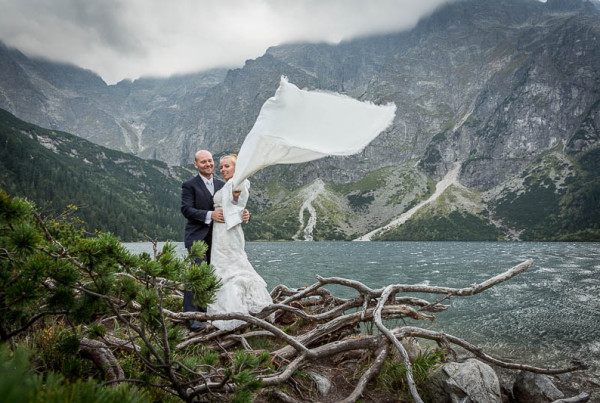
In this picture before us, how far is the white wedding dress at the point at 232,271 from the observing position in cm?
570

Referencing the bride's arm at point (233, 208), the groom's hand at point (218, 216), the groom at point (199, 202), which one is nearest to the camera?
the bride's arm at point (233, 208)

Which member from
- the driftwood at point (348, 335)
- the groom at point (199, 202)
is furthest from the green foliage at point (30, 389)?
the groom at point (199, 202)

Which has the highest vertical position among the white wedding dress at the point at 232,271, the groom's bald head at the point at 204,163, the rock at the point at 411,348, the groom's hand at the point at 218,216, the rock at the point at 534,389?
the groom's bald head at the point at 204,163

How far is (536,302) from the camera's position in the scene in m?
19.0

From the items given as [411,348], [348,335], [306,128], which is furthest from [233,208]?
[411,348]

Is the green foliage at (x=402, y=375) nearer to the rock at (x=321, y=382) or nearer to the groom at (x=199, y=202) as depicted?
the rock at (x=321, y=382)

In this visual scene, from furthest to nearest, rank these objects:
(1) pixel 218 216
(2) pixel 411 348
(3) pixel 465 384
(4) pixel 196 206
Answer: (4) pixel 196 206 → (1) pixel 218 216 → (2) pixel 411 348 → (3) pixel 465 384

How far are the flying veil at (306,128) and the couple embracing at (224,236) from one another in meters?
1.84

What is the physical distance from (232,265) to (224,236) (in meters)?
0.57

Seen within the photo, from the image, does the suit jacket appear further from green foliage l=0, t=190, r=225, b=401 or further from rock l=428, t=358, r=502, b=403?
rock l=428, t=358, r=502, b=403

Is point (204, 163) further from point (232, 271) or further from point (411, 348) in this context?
point (411, 348)

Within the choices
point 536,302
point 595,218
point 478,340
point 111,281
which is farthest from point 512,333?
point 595,218

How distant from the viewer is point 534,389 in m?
5.21

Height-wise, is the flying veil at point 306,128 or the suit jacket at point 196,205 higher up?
the flying veil at point 306,128
